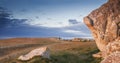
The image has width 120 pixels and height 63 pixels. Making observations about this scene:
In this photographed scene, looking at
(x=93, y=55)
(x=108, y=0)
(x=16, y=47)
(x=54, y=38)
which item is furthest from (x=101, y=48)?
(x=54, y=38)

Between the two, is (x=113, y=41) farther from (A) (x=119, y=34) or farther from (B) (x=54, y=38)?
(B) (x=54, y=38)

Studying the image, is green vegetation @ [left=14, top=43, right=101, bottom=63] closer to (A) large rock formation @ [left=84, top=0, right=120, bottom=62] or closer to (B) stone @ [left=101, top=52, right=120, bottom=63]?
(A) large rock formation @ [left=84, top=0, right=120, bottom=62]

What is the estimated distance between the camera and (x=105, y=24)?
36.0m

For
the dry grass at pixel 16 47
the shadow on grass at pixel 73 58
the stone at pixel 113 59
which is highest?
the dry grass at pixel 16 47

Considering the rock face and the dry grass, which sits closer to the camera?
the rock face

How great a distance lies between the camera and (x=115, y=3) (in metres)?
36.8

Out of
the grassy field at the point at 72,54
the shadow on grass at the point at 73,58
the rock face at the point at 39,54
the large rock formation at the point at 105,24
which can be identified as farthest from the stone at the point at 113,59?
the large rock formation at the point at 105,24

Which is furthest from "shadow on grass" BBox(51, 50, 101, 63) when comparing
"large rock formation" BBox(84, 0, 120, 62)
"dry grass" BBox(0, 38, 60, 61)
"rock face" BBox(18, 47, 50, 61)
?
"dry grass" BBox(0, 38, 60, 61)

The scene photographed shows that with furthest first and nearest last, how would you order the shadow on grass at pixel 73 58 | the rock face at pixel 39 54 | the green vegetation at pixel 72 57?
1. the shadow on grass at pixel 73 58
2. the rock face at pixel 39 54
3. the green vegetation at pixel 72 57

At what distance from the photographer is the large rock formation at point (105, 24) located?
3528cm

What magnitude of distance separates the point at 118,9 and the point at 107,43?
12.7 ft

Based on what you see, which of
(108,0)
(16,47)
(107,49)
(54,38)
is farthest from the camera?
(54,38)

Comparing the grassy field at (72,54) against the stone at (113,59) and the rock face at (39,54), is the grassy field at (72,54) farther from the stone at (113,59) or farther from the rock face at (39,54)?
the stone at (113,59)

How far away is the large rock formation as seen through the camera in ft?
116
